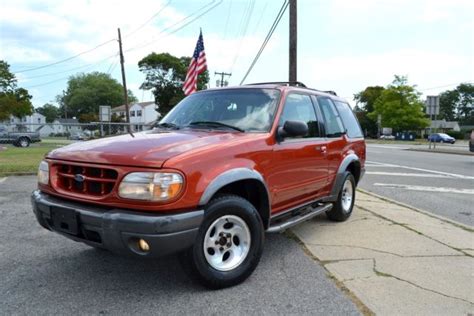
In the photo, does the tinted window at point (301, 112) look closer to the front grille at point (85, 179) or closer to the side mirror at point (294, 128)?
the side mirror at point (294, 128)

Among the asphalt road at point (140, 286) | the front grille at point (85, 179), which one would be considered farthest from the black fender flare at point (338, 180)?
the front grille at point (85, 179)

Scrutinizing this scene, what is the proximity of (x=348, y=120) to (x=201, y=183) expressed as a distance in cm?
372

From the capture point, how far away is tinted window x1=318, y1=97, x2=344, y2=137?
213 inches

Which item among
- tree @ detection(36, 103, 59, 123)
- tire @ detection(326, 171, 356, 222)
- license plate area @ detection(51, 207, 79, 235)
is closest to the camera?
license plate area @ detection(51, 207, 79, 235)

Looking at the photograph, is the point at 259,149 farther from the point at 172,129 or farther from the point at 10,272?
the point at 10,272

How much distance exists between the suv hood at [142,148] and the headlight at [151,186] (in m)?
0.09

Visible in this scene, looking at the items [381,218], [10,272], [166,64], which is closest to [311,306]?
[10,272]

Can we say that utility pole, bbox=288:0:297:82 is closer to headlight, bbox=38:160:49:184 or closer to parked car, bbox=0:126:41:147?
headlight, bbox=38:160:49:184

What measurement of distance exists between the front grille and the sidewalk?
2.27 meters

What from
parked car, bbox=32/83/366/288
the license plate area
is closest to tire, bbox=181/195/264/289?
parked car, bbox=32/83/366/288

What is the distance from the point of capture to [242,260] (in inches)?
143

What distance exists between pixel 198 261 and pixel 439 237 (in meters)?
3.52

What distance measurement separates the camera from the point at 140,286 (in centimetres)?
354

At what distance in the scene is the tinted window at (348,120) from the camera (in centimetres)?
607
